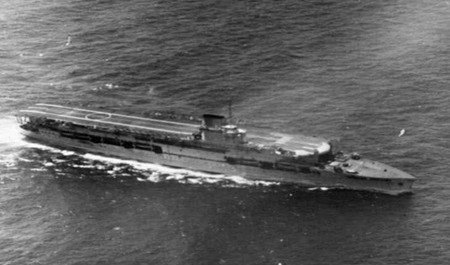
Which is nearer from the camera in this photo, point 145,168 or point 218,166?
point 218,166

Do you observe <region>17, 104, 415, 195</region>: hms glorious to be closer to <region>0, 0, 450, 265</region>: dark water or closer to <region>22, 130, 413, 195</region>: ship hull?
<region>22, 130, 413, 195</region>: ship hull

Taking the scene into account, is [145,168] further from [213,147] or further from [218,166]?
[218,166]

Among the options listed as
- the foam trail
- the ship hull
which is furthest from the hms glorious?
the foam trail

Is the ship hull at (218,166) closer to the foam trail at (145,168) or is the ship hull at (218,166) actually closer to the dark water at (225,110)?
the foam trail at (145,168)

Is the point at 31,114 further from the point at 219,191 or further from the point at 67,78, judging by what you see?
the point at 219,191

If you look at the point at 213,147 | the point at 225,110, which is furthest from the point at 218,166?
the point at 225,110

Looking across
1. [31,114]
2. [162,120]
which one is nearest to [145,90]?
[162,120]

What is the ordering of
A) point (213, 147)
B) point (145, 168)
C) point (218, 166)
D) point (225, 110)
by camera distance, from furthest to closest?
1. point (225, 110)
2. point (145, 168)
3. point (218, 166)
4. point (213, 147)
